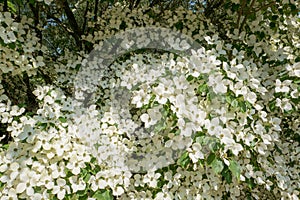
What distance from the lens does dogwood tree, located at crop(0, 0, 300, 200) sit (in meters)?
1.88

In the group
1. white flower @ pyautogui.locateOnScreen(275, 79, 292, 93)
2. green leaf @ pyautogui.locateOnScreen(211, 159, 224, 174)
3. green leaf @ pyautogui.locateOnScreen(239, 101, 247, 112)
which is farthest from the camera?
white flower @ pyautogui.locateOnScreen(275, 79, 292, 93)

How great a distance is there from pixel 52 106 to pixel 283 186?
1476 millimetres

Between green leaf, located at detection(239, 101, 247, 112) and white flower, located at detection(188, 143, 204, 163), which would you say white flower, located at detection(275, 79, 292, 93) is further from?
white flower, located at detection(188, 143, 204, 163)

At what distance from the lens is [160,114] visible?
1.83 meters

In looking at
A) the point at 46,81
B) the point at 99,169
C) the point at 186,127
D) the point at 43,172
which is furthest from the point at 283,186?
the point at 46,81

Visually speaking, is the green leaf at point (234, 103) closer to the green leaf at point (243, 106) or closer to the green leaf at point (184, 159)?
the green leaf at point (243, 106)

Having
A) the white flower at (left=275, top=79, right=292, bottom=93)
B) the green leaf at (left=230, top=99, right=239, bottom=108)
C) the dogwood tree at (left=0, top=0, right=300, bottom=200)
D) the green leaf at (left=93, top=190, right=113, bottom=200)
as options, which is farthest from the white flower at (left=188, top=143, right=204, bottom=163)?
the white flower at (left=275, top=79, right=292, bottom=93)

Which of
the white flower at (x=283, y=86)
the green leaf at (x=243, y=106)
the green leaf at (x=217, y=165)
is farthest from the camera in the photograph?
the white flower at (x=283, y=86)

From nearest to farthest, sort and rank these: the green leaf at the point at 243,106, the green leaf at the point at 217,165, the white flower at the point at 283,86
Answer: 1. the green leaf at the point at 217,165
2. the green leaf at the point at 243,106
3. the white flower at the point at 283,86

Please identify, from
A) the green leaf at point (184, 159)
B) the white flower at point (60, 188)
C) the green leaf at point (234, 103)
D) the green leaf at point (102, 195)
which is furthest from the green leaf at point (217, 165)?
the white flower at point (60, 188)

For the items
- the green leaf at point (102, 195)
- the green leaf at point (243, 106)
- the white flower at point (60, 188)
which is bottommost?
the green leaf at point (102, 195)

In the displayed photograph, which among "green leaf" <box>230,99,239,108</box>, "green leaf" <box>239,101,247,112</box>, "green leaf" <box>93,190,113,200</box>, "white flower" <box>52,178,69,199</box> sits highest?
→ "green leaf" <box>230,99,239,108</box>

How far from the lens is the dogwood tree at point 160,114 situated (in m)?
1.88

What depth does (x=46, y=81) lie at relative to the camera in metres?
2.96
